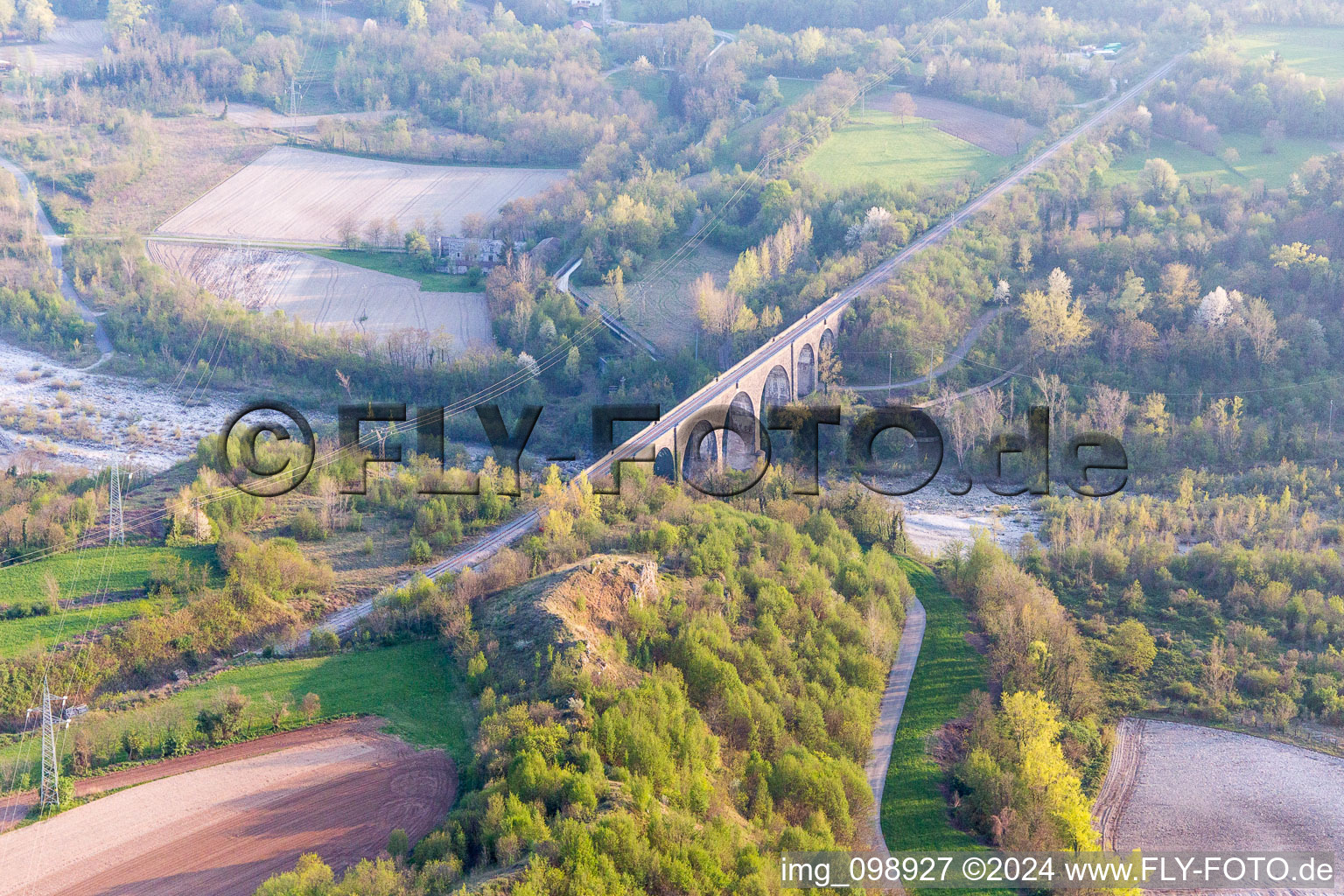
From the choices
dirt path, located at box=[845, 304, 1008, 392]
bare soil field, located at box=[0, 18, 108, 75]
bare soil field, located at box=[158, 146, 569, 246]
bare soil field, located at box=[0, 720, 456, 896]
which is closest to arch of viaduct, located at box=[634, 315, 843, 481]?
dirt path, located at box=[845, 304, 1008, 392]

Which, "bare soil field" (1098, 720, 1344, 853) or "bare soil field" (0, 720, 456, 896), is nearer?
"bare soil field" (0, 720, 456, 896)

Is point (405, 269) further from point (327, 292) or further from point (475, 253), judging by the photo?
point (327, 292)

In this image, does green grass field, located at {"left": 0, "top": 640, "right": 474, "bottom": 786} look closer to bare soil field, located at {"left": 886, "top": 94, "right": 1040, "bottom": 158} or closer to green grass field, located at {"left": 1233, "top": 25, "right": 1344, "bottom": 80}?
bare soil field, located at {"left": 886, "top": 94, "right": 1040, "bottom": 158}

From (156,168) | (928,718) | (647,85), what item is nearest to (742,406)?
(928,718)

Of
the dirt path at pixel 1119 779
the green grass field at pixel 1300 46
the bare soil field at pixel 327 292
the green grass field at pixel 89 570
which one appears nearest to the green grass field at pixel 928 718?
the dirt path at pixel 1119 779

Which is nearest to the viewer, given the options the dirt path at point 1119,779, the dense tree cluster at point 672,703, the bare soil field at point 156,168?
the dense tree cluster at point 672,703

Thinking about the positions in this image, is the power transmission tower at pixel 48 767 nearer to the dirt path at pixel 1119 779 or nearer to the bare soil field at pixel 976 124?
the dirt path at pixel 1119 779
